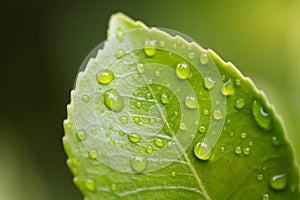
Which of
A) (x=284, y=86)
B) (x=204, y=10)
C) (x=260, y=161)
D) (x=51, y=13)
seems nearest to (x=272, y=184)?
(x=260, y=161)

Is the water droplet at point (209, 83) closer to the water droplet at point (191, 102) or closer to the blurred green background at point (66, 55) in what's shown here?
the water droplet at point (191, 102)

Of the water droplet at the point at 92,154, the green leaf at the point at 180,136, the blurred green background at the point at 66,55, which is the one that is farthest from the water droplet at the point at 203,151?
the blurred green background at the point at 66,55

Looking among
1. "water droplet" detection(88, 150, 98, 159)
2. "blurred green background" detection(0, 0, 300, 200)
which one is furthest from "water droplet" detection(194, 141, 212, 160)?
"blurred green background" detection(0, 0, 300, 200)

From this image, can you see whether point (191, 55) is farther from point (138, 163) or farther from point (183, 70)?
point (138, 163)

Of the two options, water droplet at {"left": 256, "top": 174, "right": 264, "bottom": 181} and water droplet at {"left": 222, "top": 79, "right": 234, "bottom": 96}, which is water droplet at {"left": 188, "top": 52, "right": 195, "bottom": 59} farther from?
water droplet at {"left": 256, "top": 174, "right": 264, "bottom": 181}

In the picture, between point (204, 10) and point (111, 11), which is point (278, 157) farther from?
point (111, 11)
